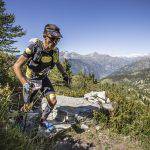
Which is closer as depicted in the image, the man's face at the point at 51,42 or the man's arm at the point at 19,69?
the man's arm at the point at 19,69

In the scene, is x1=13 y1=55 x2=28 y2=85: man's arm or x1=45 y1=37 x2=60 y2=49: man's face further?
x1=45 y1=37 x2=60 y2=49: man's face

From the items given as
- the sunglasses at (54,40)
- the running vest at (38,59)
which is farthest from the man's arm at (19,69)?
the sunglasses at (54,40)

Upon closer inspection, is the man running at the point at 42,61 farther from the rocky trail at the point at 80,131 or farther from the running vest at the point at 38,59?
the rocky trail at the point at 80,131

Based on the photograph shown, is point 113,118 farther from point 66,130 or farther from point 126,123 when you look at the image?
point 66,130

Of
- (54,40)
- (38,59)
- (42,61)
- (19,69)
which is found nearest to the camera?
(19,69)

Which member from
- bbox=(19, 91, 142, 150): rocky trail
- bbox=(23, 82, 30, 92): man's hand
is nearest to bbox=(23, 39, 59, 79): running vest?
bbox=(23, 82, 30, 92): man's hand

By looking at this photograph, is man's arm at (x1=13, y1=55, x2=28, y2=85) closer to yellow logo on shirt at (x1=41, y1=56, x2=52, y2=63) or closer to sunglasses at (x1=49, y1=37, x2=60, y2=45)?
yellow logo on shirt at (x1=41, y1=56, x2=52, y2=63)

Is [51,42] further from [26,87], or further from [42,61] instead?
[26,87]

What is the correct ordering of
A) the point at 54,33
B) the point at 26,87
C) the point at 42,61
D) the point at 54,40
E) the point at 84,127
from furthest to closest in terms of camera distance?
the point at 84,127, the point at 42,61, the point at 54,40, the point at 54,33, the point at 26,87

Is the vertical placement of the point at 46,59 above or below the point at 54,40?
below

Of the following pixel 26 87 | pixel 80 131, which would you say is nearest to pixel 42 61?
pixel 26 87

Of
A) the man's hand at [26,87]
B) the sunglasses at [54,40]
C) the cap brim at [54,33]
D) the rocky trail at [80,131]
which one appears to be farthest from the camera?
the rocky trail at [80,131]

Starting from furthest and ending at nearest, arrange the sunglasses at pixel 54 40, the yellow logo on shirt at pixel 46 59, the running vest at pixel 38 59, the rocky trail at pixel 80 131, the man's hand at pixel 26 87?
the rocky trail at pixel 80 131, the yellow logo on shirt at pixel 46 59, the running vest at pixel 38 59, the sunglasses at pixel 54 40, the man's hand at pixel 26 87

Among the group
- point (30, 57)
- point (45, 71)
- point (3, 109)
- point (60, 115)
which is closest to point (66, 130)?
point (60, 115)
